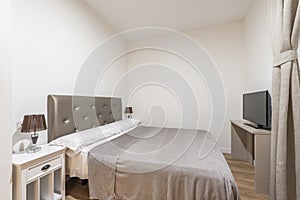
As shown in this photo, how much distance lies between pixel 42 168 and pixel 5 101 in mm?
668

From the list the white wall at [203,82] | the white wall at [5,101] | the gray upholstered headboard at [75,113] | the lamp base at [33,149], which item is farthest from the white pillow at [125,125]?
the white wall at [5,101]

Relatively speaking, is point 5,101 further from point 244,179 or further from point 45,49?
point 244,179

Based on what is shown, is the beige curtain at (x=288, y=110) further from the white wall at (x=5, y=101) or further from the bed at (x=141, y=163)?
the white wall at (x=5, y=101)

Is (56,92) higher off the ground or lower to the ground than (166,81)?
lower

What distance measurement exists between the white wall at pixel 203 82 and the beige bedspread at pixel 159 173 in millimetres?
1797

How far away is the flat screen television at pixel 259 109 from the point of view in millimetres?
2061

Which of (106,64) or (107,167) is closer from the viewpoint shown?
(107,167)

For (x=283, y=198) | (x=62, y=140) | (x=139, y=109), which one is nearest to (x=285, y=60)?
(x=283, y=198)

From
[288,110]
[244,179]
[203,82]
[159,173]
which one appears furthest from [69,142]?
[203,82]

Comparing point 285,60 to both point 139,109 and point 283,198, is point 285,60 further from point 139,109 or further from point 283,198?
point 139,109

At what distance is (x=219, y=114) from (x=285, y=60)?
7.06 ft

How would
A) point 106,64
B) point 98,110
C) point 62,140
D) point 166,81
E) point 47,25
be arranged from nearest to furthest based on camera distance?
point 62,140
point 47,25
point 98,110
point 106,64
point 166,81

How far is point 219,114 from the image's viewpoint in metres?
3.52

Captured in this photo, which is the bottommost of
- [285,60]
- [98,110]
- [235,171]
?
[235,171]
